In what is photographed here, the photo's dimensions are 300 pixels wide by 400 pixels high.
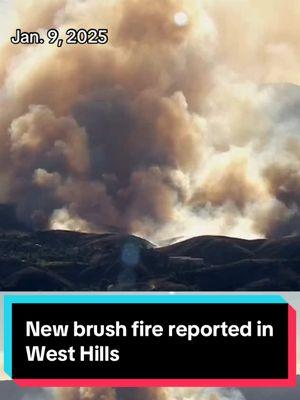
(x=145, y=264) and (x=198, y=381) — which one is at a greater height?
(x=145, y=264)

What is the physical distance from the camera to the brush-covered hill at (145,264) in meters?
13.1

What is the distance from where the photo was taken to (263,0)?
12594 millimetres

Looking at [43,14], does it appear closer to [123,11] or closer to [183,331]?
[123,11]

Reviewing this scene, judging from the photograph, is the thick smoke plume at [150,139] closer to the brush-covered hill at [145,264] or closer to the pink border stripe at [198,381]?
the brush-covered hill at [145,264]

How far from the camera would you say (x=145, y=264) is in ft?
42.7

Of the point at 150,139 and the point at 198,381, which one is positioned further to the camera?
the point at 150,139

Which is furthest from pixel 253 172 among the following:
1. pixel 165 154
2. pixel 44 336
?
pixel 44 336

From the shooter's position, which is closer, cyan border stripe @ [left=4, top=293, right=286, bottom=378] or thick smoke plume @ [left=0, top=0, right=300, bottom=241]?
cyan border stripe @ [left=4, top=293, right=286, bottom=378]

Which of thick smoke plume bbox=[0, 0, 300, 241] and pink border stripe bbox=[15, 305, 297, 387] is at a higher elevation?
thick smoke plume bbox=[0, 0, 300, 241]

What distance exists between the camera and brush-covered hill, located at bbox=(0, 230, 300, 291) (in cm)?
1313

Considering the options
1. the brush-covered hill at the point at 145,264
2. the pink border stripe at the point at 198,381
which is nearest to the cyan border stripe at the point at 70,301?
the pink border stripe at the point at 198,381

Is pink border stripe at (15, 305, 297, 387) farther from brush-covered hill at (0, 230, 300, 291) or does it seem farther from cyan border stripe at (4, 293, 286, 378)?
brush-covered hill at (0, 230, 300, 291)

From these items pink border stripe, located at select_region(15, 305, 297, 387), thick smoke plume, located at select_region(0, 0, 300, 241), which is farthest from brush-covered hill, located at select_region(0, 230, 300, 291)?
pink border stripe, located at select_region(15, 305, 297, 387)

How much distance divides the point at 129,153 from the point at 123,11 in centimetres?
282
